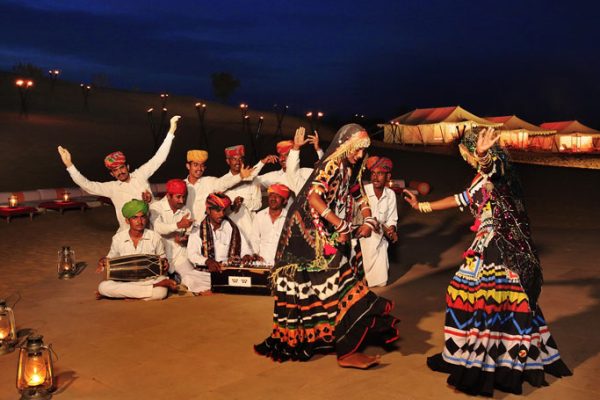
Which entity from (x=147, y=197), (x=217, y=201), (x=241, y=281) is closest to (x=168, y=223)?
(x=147, y=197)

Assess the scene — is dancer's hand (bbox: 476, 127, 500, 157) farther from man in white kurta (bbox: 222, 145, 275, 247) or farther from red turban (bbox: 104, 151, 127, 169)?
A: red turban (bbox: 104, 151, 127, 169)

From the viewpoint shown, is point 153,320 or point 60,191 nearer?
point 153,320

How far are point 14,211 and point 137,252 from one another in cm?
657

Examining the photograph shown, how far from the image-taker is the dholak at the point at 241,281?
808cm

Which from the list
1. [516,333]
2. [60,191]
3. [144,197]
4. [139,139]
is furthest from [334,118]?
→ [516,333]

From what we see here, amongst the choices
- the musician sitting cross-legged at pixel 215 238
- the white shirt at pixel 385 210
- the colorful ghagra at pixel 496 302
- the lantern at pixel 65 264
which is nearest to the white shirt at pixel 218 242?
the musician sitting cross-legged at pixel 215 238

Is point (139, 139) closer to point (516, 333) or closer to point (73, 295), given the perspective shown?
point (73, 295)

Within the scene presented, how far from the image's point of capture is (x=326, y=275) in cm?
574

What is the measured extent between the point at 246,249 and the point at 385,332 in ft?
10.3

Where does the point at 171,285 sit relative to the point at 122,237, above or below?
below

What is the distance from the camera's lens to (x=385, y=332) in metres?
6.11

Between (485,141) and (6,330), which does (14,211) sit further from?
(485,141)

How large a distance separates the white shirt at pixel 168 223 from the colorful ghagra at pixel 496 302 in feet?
15.0

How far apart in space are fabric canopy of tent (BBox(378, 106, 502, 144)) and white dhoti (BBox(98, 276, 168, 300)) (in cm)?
3304
